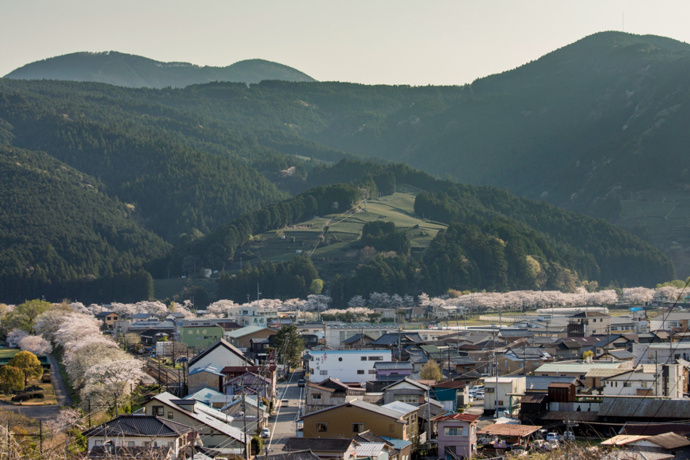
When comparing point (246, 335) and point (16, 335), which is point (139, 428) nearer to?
point (246, 335)

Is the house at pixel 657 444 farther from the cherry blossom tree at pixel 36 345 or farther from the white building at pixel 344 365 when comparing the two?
the cherry blossom tree at pixel 36 345

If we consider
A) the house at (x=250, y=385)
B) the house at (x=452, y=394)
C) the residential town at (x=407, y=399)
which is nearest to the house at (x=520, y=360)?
the residential town at (x=407, y=399)

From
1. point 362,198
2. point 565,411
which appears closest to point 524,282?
point 362,198

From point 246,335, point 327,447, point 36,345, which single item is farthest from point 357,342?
point 327,447

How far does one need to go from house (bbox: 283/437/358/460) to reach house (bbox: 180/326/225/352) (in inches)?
1431

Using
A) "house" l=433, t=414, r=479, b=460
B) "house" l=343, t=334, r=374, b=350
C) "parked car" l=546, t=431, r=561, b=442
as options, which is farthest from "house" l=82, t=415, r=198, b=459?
"house" l=343, t=334, r=374, b=350

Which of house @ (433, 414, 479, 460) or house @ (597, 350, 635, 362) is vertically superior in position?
house @ (433, 414, 479, 460)

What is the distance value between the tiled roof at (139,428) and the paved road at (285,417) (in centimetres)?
A: 306

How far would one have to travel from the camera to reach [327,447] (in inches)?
1025

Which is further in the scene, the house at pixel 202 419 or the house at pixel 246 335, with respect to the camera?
the house at pixel 246 335

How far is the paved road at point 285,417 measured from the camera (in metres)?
30.2

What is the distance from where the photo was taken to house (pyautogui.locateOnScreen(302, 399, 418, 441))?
98.2 feet

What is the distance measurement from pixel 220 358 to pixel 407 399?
12.4 metres

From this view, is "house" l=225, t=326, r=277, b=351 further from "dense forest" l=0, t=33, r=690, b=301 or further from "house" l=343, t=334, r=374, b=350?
"dense forest" l=0, t=33, r=690, b=301
